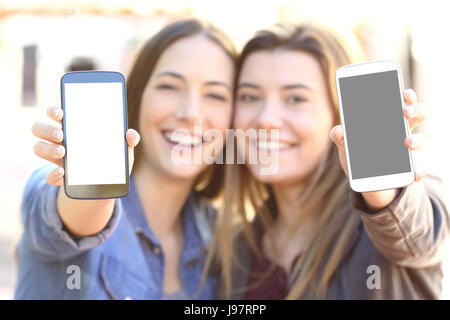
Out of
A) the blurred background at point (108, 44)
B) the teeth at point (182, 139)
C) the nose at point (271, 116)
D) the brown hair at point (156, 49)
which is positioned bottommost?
the teeth at point (182, 139)

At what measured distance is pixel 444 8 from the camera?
2.58m

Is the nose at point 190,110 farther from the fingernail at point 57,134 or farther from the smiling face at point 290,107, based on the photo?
the fingernail at point 57,134

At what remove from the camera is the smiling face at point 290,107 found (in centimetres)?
113

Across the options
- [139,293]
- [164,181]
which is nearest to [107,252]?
[139,293]

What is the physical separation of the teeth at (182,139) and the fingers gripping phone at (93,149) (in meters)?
0.36

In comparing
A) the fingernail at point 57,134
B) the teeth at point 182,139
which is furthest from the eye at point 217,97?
the fingernail at point 57,134

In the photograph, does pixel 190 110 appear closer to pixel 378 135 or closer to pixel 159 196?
pixel 159 196

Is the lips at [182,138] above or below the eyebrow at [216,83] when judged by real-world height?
below

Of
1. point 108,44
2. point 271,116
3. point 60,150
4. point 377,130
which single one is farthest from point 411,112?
point 108,44

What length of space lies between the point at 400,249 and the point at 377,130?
25cm

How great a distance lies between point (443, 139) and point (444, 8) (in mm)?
1120

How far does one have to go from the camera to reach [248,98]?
118cm

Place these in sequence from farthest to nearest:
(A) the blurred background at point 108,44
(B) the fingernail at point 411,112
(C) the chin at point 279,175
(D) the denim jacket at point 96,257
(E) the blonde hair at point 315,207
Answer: (A) the blurred background at point 108,44
(C) the chin at point 279,175
(E) the blonde hair at point 315,207
(D) the denim jacket at point 96,257
(B) the fingernail at point 411,112

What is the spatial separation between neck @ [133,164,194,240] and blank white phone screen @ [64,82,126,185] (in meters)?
0.43
